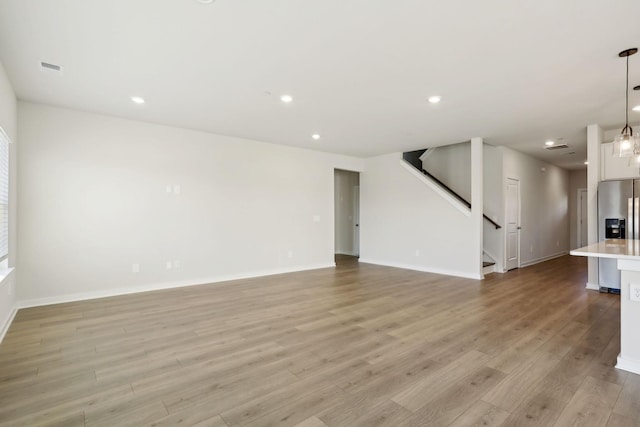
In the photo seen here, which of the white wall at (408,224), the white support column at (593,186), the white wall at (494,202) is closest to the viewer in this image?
the white support column at (593,186)

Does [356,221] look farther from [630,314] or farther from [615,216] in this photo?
[630,314]

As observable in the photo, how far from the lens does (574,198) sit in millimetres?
10203

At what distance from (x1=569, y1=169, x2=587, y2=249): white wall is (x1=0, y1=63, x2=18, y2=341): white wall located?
1324 cm

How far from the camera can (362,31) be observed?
97.4 inches

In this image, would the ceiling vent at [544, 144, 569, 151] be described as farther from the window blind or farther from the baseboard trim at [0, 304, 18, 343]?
the baseboard trim at [0, 304, 18, 343]

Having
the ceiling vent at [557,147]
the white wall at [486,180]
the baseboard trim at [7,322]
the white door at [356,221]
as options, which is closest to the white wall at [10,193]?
the baseboard trim at [7,322]

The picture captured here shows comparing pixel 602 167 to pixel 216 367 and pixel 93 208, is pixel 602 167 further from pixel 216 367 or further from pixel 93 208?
pixel 93 208

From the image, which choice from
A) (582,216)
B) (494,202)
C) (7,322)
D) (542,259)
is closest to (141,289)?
(7,322)

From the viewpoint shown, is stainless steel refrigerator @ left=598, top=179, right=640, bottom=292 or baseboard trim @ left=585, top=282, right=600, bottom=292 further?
baseboard trim @ left=585, top=282, right=600, bottom=292

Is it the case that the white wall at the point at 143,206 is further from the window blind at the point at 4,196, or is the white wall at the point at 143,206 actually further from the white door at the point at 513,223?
the white door at the point at 513,223

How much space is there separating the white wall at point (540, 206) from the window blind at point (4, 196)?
27.2 feet

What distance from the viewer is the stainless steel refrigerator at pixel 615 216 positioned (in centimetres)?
476

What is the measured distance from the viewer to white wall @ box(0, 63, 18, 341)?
3.22 meters

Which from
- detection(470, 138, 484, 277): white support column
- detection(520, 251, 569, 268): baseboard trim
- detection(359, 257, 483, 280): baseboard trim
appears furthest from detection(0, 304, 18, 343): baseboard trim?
detection(520, 251, 569, 268): baseboard trim
